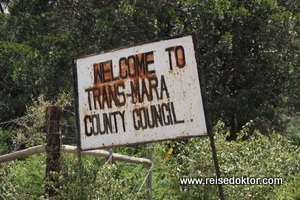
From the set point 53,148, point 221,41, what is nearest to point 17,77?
point 221,41

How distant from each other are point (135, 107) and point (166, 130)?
425 mm

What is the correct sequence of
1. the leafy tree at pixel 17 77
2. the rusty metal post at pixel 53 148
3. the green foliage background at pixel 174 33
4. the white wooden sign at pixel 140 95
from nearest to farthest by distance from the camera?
the white wooden sign at pixel 140 95
the rusty metal post at pixel 53 148
the green foliage background at pixel 174 33
the leafy tree at pixel 17 77

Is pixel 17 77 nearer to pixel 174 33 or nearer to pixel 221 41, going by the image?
pixel 174 33

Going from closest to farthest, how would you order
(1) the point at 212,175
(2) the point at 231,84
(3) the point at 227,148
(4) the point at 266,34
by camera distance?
(1) the point at 212,175, (3) the point at 227,148, (4) the point at 266,34, (2) the point at 231,84

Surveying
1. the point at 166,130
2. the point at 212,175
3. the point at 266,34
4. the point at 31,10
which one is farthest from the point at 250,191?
the point at 31,10

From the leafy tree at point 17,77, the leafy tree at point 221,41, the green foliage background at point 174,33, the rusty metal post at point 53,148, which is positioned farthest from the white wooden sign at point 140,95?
the leafy tree at point 17,77

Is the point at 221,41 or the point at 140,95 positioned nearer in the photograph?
the point at 140,95

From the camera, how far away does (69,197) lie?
204 inches

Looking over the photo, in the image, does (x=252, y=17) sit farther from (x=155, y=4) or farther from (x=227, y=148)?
(x=227, y=148)

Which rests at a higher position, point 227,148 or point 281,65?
point 281,65

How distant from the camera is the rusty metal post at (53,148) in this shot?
5.36 metres

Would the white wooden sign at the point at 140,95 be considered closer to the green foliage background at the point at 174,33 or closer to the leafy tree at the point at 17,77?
the green foliage background at the point at 174,33

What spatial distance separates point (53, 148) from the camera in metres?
5.54

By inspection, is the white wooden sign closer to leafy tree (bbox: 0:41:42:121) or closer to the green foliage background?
the green foliage background
